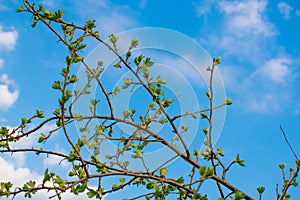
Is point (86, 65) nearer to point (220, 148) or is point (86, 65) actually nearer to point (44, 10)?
point (44, 10)

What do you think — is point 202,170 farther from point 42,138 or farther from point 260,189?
point 42,138

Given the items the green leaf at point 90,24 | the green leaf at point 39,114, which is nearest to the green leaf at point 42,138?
the green leaf at point 39,114

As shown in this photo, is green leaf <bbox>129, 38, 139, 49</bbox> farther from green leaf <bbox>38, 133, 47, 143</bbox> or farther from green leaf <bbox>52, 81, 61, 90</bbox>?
green leaf <bbox>38, 133, 47, 143</bbox>

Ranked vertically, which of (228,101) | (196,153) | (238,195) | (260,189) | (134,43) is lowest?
(238,195)

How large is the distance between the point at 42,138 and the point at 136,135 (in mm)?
749

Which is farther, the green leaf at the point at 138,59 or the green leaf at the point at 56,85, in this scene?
the green leaf at the point at 138,59

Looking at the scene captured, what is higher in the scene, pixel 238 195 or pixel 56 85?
pixel 56 85

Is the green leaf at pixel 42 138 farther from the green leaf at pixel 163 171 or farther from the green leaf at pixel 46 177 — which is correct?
the green leaf at pixel 163 171

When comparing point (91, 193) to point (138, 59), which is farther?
point (138, 59)

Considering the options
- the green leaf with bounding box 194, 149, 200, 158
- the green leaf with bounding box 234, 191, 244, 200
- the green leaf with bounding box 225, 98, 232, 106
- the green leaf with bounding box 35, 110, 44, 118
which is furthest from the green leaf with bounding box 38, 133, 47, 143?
the green leaf with bounding box 234, 191, 244, 200

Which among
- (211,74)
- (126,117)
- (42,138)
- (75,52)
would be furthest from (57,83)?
(211,74)

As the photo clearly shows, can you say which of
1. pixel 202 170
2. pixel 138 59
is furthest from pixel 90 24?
pixel 202 170

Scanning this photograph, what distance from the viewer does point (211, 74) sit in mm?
3125

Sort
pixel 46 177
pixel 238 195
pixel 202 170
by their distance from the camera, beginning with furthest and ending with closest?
pixel 46 177
pixel 238 195
pixel 202 170
